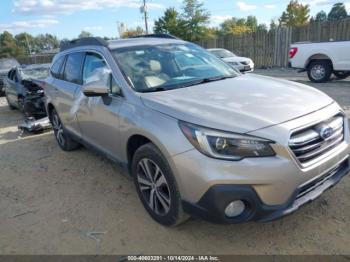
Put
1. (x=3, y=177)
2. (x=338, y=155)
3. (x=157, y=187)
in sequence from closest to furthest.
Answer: (x=338, y=155) < (x=157, y=187) < (x=3, y=177)

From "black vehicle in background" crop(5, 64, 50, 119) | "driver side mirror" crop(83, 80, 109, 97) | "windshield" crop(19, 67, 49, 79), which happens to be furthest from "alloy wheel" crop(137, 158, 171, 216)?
"windshield" crop(19, 67, 49, 79)

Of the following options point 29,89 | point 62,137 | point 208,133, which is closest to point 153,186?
point 208,133

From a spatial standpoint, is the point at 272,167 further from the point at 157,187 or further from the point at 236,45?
the point at 236,45

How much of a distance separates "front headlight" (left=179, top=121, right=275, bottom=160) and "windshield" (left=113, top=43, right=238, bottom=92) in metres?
1.03

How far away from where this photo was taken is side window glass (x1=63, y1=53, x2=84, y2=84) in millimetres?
4771

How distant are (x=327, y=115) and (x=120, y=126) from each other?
1985 mm

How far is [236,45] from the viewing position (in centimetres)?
2181

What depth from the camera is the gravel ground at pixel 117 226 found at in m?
Answer: 3.03

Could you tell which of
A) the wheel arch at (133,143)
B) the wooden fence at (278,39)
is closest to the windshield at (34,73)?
the wheel arch at (133,143)

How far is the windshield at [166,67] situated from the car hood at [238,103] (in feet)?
0.74

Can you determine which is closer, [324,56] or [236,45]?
[324,56]

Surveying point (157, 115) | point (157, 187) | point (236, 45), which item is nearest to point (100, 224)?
point (157, 187)

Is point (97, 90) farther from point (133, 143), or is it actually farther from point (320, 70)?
point (320, 70)

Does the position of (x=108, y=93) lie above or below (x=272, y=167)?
above
